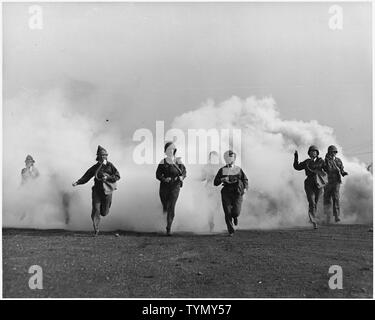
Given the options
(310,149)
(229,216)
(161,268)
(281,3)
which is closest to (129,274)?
(161,268)

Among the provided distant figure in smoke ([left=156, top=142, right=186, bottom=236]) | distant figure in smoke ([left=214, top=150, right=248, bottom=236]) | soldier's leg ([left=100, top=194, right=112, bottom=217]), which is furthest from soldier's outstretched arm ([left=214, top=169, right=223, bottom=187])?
soldier's leg ([left=100, top=194, right=112, bottom=217])

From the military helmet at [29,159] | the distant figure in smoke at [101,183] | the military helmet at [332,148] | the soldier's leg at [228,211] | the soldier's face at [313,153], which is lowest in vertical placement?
the soldier's leg at [228,211]

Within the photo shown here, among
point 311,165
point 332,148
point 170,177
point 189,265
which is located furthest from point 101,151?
point 332,148

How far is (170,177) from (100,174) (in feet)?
5.41

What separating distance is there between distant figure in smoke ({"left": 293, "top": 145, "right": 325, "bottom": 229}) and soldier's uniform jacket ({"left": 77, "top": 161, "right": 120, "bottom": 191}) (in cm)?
442

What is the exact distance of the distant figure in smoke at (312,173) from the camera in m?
11.4

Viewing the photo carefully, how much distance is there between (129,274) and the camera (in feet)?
29.0

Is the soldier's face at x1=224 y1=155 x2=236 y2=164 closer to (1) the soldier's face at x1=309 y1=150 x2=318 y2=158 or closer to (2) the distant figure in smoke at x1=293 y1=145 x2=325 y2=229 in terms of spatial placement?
(2) the distant figure in smoke at x1=293 y1=145 x2=325 y2=229

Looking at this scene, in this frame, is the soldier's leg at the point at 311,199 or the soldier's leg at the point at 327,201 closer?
the soldier's leg at the point at 311,199

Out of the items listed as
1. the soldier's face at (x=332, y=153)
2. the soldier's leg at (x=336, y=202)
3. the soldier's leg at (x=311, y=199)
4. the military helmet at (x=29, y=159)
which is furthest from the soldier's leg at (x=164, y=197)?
the soldier's leg at (x=336, y=202)

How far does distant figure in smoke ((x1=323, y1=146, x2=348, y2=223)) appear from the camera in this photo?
460 inches

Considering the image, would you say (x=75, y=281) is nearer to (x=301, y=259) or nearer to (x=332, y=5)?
(x=301, y=259)

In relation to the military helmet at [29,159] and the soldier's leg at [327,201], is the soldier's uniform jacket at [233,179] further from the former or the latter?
the military helmet at [29,159]

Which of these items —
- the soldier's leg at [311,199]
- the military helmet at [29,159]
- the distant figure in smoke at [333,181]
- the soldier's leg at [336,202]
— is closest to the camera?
the military helmet at [29,159]
